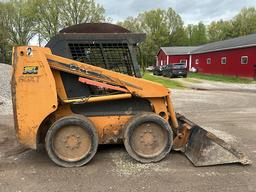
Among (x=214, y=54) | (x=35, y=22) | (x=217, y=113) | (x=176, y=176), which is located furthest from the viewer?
(x=35, y=22)

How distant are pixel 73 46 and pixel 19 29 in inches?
2183

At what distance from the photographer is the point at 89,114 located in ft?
16.5

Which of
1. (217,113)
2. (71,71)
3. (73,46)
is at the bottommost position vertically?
(217,113)

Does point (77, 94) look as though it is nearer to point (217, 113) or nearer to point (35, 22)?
point (217, 113)

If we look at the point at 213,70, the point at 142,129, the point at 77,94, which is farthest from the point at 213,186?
the point at 213,70

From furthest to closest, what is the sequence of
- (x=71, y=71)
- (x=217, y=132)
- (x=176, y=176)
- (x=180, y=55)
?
(x=180, y=55) → (x=217, y=132) → (x=71, y=71) → (x=176, y=176)

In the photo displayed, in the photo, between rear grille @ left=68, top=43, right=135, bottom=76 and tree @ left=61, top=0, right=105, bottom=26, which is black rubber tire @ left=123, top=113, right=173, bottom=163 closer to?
rear grille @ left=68, top=43, right=135, bottom=76

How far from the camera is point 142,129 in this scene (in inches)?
197

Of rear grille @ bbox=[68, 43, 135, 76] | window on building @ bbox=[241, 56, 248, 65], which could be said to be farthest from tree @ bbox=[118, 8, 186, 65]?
rear grille @ bbox=[68, 43, 135, 76]

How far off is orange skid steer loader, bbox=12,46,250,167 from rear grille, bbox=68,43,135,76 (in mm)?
316

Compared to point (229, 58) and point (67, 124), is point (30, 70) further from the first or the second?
point (229, 58)

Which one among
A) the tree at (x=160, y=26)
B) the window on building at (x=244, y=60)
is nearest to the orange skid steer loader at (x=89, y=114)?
the window on building at (x=244, y=60)

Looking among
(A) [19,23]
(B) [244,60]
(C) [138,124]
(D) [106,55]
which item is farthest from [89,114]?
(A) [19,23]

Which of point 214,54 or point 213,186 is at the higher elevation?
point 214,54
